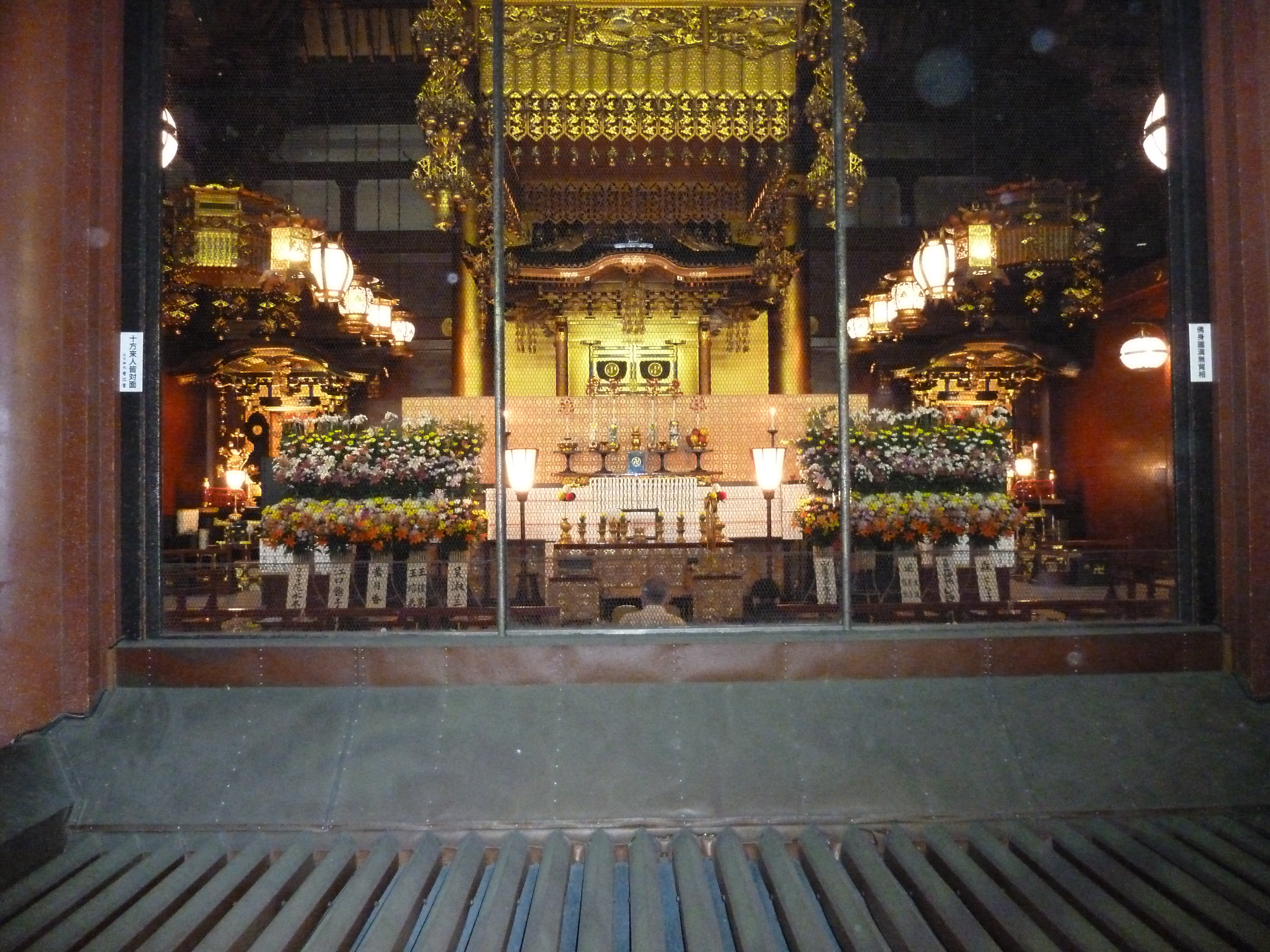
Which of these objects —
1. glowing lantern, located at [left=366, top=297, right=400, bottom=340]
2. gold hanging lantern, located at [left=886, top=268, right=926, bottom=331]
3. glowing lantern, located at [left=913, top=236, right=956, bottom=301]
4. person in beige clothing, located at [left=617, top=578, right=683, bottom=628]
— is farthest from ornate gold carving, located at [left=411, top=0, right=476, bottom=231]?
gold hanging lantern, located at [left=886, top=268, right=926, bottom=331]

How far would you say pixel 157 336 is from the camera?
3.75m

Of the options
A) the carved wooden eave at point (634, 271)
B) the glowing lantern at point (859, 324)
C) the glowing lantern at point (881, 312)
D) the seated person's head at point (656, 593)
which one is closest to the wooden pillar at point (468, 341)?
the carved wooden eave at point (634, 271)

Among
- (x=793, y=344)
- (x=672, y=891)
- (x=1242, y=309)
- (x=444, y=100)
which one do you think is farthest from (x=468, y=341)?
(x=672, y=891)

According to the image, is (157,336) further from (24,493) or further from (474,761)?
(474,761)

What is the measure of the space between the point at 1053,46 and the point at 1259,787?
6619 mm

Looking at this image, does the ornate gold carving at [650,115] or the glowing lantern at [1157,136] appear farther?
the ornate gold carving at [650,115]

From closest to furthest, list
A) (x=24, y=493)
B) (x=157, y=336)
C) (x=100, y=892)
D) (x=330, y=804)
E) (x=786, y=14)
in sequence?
(x=100, y=892), (x=330, y=804), (x=24, y=493), (x=157, y=336), (x=786, y=14)

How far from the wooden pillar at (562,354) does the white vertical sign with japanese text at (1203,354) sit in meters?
8.59

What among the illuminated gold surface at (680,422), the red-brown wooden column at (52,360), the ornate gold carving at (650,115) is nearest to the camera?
the red-brown wooden column at (52,360)

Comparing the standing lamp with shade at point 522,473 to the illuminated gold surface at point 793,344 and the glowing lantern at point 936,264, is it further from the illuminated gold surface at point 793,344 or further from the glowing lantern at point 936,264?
the illuminated gold surface at point 793,344

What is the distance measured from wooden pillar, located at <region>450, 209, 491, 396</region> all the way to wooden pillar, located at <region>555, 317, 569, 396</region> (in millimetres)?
1048

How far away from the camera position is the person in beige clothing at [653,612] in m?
3.68

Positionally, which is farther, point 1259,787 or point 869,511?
point 869,511

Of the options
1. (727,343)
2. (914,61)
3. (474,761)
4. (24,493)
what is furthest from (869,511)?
(727,343)
